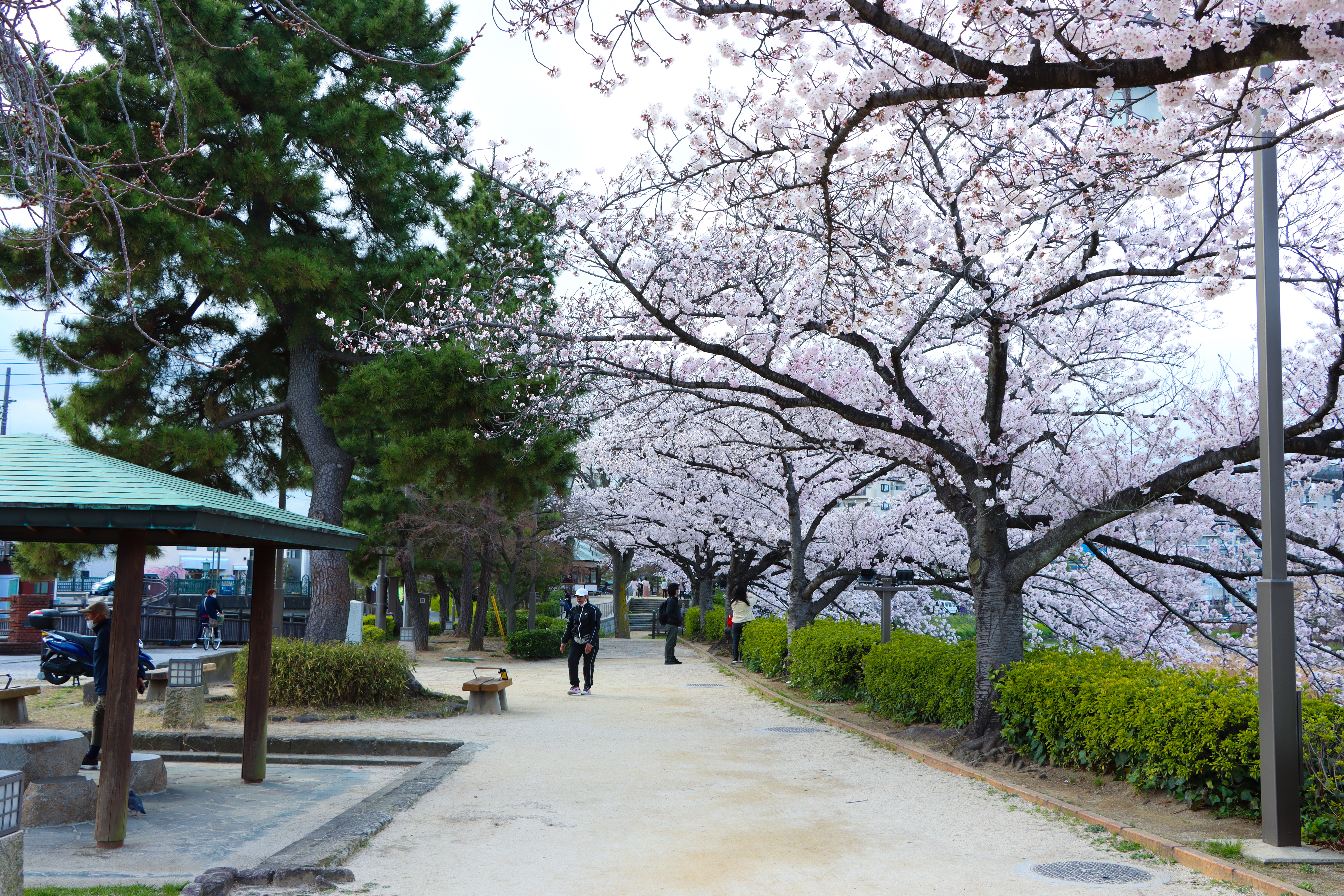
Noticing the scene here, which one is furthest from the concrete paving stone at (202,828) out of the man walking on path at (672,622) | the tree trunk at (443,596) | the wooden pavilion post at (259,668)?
the tree trunk at (443,596)

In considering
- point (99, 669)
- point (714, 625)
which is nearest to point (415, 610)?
point (714, 625)

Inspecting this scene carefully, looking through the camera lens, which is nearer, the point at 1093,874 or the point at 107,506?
the point at 1093,874

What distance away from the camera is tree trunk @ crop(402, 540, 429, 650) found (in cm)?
2608

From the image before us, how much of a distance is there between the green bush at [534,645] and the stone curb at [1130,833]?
13527 millimetres

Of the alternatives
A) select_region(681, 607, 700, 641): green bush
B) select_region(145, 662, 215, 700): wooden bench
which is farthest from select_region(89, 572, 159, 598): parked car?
select_region(681, 607, 700, 641): green bush

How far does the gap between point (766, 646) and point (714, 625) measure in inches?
376

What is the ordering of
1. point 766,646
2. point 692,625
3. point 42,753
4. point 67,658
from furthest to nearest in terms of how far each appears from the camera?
point 692,625 < point 766,646 < point 67,658 < point 42,753

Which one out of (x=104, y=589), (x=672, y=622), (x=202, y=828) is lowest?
(x=202, y=828)

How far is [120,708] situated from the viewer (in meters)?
5.96

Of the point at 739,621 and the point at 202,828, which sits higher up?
the point at 739,621

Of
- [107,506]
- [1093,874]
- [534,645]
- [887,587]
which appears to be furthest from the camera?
[534,645]

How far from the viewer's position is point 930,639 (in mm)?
11984

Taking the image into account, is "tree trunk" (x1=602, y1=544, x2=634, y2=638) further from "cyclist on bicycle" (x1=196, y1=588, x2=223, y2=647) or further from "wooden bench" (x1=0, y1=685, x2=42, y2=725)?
"wooden bench" (x1=0, y1=685, x2=42, y2=725)

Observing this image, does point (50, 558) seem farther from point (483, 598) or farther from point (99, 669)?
point (483, 598)
